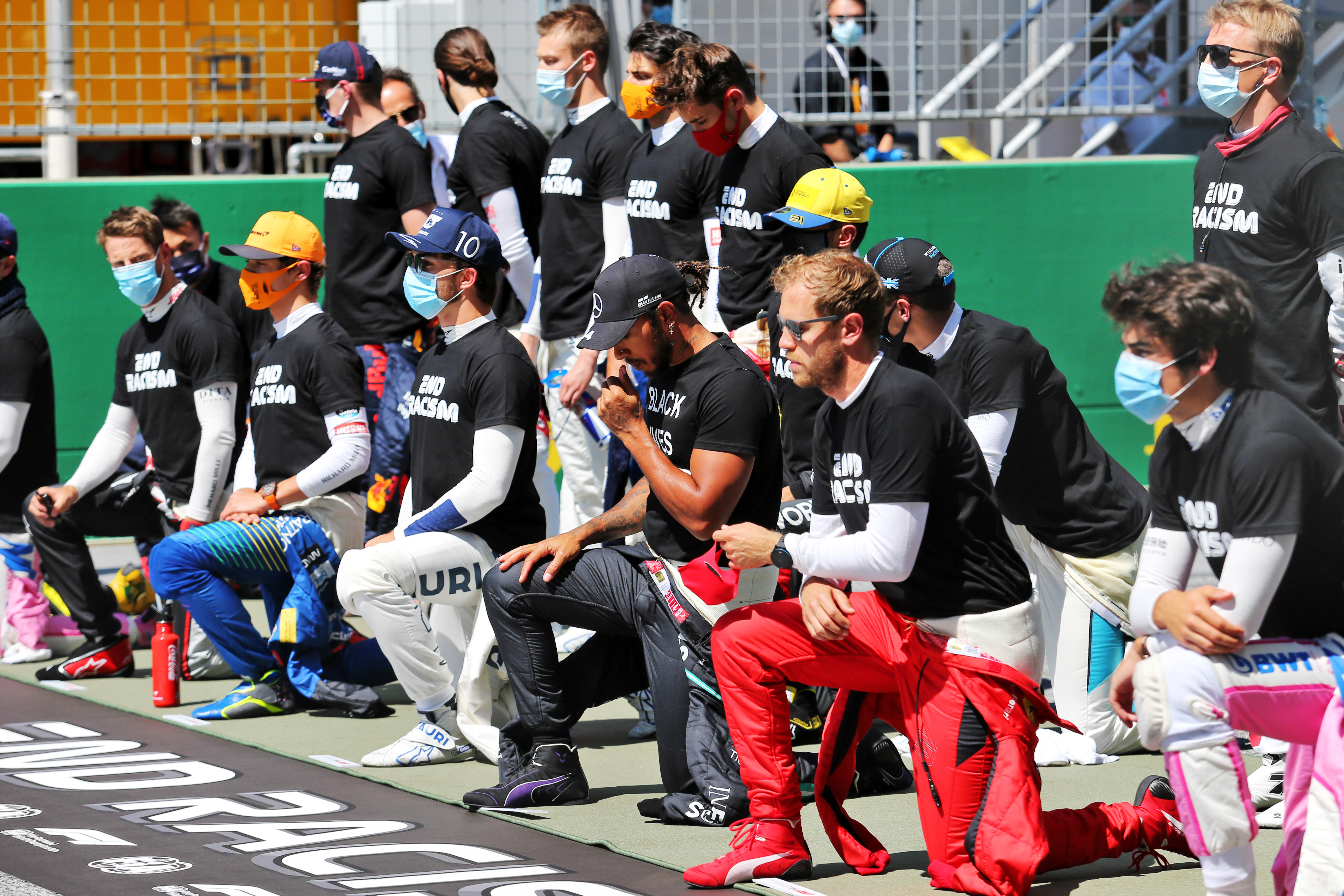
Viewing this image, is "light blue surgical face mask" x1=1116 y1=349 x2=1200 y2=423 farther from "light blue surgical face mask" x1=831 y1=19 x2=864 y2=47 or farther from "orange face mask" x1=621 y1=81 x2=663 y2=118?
"light blue surgical face mask" x1=831 y1=19 x2=864 y2=47

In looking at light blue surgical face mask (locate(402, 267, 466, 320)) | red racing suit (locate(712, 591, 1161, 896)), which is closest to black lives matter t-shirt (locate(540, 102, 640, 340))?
light blue surgical face mask (locate(402, 267, 466, 320))

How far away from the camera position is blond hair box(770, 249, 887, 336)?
161 inches

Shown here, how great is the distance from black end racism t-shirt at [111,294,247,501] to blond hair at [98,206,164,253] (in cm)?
26

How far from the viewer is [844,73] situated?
29.3ft

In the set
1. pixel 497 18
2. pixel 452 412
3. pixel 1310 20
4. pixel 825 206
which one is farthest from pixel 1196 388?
pixel 497 18

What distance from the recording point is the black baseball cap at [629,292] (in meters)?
4.79

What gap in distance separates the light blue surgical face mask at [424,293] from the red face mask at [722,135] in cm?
122

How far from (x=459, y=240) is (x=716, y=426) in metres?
1.50

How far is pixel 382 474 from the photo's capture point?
25.3 ft

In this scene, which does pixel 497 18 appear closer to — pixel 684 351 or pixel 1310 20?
pixel 1310 20

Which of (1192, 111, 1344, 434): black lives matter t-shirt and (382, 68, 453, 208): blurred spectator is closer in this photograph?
(1192, 111, 1344, 434): black lives matter t-shirt

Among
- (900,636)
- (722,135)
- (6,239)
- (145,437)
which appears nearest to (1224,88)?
(722,135)

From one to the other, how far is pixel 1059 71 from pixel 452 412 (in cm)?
476

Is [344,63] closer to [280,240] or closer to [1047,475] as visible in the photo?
[280,240]
